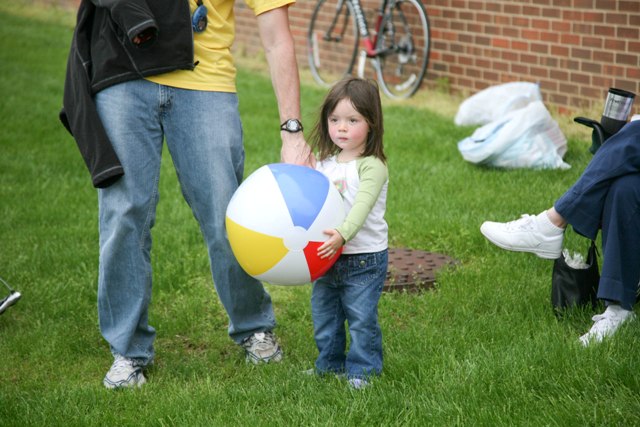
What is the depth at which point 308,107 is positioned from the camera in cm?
954

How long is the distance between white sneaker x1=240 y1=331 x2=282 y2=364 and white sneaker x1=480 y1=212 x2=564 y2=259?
118 cm

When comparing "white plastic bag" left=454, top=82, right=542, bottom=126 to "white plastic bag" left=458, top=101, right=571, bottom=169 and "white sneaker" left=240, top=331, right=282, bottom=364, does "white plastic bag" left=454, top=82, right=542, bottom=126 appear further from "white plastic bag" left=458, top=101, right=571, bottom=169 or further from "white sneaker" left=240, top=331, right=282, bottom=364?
"white sneaker" left=240, top=331, right=282, bottom=364

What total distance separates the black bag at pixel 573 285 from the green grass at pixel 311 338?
0.07 m

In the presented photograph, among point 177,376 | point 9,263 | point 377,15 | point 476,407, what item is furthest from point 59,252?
point 377,15

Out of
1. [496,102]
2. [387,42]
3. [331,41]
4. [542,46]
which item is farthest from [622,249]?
[331,41]

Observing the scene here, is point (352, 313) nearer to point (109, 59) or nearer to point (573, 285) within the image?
point (573, 285)

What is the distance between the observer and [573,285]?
4.31 meters

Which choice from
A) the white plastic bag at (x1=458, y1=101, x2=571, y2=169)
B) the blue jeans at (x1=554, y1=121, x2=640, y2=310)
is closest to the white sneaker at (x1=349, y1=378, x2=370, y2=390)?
the blue jeans at (x1=554, y1=121, x2=640, y2=310)

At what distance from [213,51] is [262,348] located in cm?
129

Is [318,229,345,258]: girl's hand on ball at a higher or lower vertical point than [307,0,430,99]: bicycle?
higher

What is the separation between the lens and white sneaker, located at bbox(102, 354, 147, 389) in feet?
13.2

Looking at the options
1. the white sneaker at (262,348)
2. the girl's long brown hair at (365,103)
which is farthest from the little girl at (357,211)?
the white sneaker at (262,348)

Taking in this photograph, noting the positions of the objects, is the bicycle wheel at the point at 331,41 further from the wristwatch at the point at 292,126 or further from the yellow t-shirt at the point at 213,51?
the wristwatch at the point at 292,126

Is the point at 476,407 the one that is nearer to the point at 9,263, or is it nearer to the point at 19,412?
the point at 19,412
